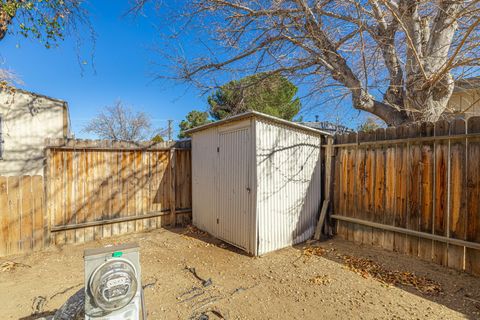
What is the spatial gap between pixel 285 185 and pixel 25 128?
713cm

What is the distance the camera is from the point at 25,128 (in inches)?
253

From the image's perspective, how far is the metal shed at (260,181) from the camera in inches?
154

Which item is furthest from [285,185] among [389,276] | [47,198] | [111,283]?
[47,198]

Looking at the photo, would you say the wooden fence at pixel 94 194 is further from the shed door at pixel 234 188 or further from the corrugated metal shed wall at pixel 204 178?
the shed door at pixel 234 188

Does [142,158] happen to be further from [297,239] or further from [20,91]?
[20,91]

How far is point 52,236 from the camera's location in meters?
4.27

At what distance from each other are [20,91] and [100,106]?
13490mm

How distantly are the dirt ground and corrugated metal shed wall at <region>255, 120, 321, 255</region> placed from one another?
0.36 m

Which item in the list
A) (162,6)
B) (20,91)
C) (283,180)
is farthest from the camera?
(20,91)

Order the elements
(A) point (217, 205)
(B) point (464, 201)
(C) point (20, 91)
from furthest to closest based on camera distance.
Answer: (C) point (20, 91) → (A) point (217, 205) → (B) point (464, 201)

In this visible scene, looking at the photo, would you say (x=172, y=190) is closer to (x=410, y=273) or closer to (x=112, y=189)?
(x=112, y=189)

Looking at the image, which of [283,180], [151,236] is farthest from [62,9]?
[283,180]

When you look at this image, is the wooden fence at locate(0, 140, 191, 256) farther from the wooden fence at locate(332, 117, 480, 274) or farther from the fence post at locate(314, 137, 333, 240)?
the wooden fence at locate(332, 117, 480, 274)

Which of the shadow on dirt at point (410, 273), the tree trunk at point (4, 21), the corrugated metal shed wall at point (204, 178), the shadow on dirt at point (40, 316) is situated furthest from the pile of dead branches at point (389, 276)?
the tree trunk at point (4, 21)
